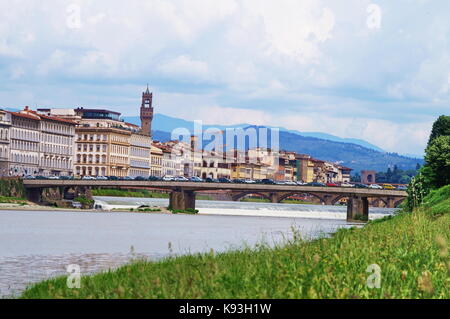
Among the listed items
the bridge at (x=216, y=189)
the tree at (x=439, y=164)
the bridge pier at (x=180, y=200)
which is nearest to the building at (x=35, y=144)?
the bridge at (x=216, y=189)

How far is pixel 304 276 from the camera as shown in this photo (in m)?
16.6

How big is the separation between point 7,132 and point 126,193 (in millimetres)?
22363

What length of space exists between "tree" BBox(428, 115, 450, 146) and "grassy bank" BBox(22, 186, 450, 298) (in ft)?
269

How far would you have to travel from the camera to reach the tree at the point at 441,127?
102988 millimetres

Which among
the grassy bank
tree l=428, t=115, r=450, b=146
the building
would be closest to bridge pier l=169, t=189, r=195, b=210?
tree l=428, t=115, r=450, b=146

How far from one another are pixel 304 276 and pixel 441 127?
89.1m

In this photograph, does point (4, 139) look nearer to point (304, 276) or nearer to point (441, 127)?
point (441, 127)

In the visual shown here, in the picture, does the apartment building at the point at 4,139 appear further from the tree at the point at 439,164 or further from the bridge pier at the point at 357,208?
the tree at the point at 439,164

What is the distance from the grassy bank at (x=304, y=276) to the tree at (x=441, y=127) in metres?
82.0

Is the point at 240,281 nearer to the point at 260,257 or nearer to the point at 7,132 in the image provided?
the point at 260,257

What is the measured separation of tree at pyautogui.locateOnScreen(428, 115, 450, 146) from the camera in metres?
103

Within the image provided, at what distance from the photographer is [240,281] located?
17062 mm

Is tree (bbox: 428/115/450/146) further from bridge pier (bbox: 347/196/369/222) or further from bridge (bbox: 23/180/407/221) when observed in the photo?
bridge pier (bbox: 347/196/369/222)
